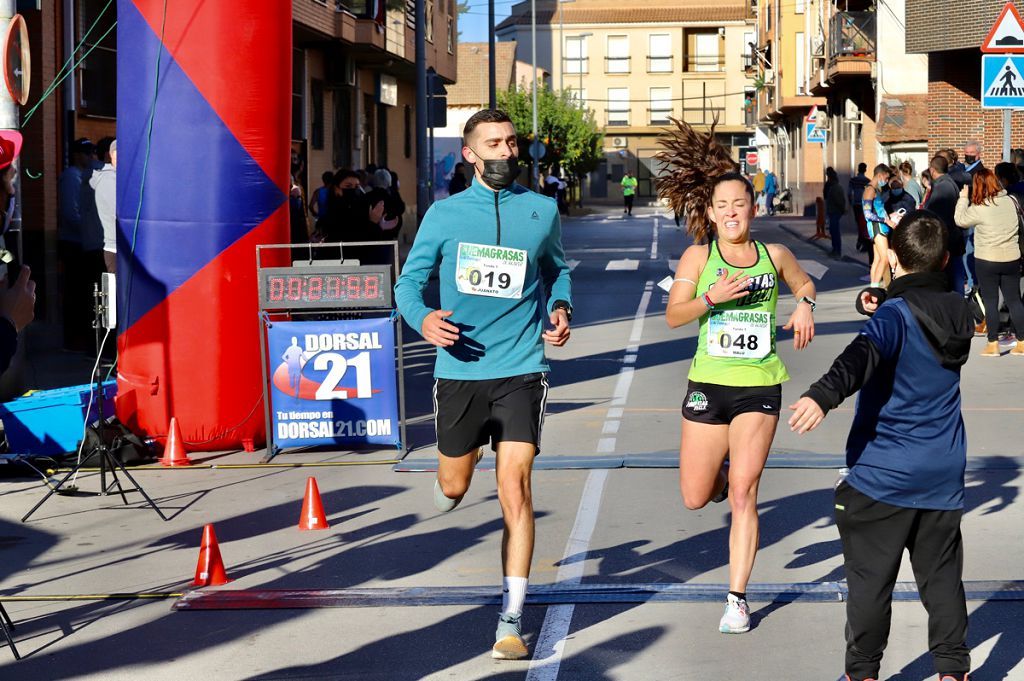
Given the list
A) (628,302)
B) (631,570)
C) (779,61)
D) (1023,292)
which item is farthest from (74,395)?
(779,61)

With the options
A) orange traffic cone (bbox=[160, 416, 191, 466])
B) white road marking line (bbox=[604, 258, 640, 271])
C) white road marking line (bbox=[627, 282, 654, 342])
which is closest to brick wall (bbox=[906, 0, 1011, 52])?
white road marking line (bbox=[604, 258, 640, 271])

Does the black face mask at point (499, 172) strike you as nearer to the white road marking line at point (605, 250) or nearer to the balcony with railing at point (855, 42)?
the white road marking line at point (605, 250)

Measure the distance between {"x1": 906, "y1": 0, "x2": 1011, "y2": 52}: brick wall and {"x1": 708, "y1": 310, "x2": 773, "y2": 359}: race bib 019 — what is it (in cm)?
2547

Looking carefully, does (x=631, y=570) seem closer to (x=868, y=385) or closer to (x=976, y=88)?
(x=868, y=385)

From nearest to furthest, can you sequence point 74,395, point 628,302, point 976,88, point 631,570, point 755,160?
point 631,570 → point 74,395 → point 628,302 → point 976,88 → point 755,160

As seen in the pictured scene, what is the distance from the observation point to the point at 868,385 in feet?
17.1

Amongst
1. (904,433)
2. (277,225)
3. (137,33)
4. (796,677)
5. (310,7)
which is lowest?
(796,677)

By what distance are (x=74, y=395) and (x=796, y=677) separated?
6.17m

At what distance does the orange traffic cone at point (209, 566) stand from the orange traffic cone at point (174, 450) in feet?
10.8

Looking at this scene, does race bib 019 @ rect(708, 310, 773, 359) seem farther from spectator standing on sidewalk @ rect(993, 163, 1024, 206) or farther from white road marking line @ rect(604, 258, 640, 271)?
white road marking line @ rect(604, 258, 640, 271)

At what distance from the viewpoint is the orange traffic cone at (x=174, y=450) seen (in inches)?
407

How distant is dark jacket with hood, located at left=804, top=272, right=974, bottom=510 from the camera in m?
5.05

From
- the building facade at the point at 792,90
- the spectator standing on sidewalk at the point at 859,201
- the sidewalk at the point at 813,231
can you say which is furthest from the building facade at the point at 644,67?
the spectator standing on sidewalk at the point at 859,201

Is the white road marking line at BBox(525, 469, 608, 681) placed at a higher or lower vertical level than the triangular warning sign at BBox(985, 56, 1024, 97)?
lower
